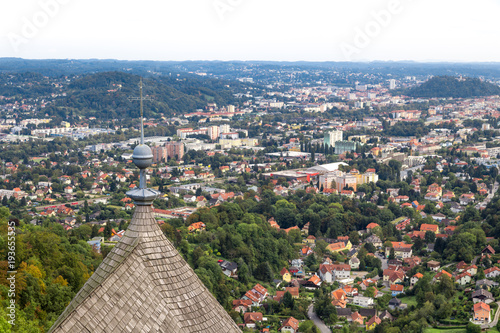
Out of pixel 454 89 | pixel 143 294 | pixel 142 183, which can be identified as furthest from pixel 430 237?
pixel 454 89

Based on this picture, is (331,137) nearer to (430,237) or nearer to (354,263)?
(430,237)

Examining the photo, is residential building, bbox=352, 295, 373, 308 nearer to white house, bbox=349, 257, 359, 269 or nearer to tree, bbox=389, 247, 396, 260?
white house, bbox=349, 257, 359, 269

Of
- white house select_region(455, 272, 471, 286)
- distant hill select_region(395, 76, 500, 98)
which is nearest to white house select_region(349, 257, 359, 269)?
white house select_region(455, 272, 471, 286)

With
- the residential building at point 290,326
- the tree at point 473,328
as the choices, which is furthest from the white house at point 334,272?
the tree at point 473,328

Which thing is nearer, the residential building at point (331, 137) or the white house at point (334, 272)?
the white house at point (334, 272)

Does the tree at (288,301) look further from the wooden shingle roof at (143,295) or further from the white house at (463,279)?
the wooden shingle roof at (143,295)

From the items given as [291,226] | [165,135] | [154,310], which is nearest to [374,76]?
[165,135]
